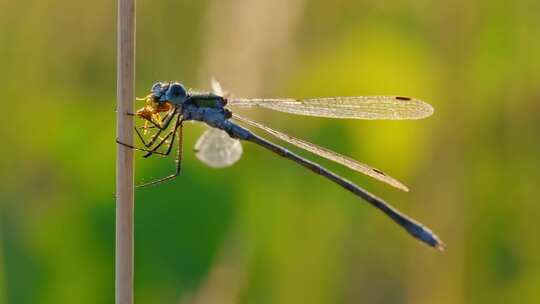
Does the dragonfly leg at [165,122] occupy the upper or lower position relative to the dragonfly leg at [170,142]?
Answer: upper

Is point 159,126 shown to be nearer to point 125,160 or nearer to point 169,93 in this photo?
point 169,93

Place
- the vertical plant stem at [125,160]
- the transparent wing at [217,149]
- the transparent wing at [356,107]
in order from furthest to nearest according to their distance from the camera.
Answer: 1. the transparent wing at [356,107]
2. the transparent wing at [217,149]
3. the vertical plant stem at [125,160]

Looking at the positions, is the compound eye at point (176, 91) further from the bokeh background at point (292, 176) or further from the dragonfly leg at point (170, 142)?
the bokeh background at point (292, 176)

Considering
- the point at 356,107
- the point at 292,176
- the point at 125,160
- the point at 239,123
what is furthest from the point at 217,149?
the point at 125,160

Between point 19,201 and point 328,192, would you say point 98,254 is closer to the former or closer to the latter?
point 19,201

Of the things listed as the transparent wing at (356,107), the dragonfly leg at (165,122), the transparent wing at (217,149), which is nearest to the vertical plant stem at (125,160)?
the dragonfly leg at (165,122)

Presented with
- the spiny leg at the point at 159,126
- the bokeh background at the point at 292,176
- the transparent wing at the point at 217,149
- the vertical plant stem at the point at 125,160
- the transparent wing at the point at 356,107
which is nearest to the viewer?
the vertical plant stem at the point at 125,160

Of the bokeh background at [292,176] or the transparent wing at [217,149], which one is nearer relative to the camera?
the transparent wing at [217,149]
